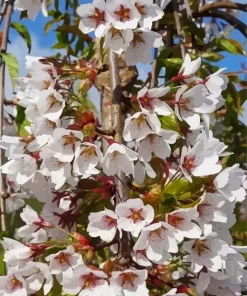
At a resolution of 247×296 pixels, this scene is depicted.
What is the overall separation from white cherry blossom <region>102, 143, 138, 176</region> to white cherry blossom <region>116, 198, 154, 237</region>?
0.06 meters

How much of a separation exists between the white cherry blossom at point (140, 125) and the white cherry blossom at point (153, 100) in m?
0.02

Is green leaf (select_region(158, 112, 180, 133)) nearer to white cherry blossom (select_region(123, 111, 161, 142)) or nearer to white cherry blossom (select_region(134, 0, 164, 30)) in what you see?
white cherry blossom (select_region(123, 111, 161, 142))

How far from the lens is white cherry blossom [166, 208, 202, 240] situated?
99 centimetres

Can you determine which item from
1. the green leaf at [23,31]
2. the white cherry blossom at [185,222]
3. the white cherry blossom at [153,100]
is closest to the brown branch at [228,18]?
the green leaf at [23,31]

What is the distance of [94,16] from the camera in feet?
3.59

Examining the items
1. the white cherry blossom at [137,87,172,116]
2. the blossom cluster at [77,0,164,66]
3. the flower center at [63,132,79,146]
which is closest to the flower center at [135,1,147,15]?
the blossom cluster at [77,0,164,66]

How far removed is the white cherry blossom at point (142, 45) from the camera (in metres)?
1.12

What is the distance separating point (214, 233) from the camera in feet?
3.34

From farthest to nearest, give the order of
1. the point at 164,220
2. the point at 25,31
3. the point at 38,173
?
the point at 25,31, the point at 38,173, the point at 164,220

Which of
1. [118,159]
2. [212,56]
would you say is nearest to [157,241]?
[118,159]

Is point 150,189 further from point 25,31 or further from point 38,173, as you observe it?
point 25,31

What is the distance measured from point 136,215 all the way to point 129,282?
103 millimetres

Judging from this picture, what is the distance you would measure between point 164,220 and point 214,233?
81 millimetres

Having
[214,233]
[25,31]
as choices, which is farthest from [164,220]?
[25,31]
